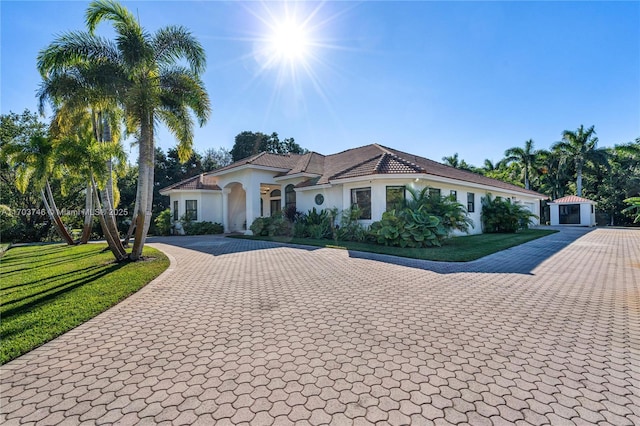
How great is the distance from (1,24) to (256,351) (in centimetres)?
1130

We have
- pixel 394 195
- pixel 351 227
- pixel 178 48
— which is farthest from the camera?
pixel 351 227

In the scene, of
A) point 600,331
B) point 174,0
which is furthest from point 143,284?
point 174,0

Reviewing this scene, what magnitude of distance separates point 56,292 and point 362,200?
43.7 ft

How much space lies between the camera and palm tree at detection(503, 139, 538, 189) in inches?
1571

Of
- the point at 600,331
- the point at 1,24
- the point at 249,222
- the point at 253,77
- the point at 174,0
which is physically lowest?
the point at 600,331

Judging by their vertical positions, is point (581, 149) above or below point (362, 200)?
above

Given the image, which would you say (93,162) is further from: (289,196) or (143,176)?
(289,196)

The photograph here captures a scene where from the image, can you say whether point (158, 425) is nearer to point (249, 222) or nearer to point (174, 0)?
point (174, 0)

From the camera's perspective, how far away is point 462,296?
6.17m

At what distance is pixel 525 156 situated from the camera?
1578 inches

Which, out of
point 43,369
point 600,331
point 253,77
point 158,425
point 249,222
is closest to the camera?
point 158,425

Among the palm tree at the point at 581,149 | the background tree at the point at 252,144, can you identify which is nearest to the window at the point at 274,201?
the background tree at the point at 252,144

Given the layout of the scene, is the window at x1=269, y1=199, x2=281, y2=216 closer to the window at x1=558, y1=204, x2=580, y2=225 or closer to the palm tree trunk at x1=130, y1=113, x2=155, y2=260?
the palm tree trunk at x1=130, y1=113, x2=155, y2=260

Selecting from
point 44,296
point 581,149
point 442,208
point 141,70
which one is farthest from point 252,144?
point 581,149
